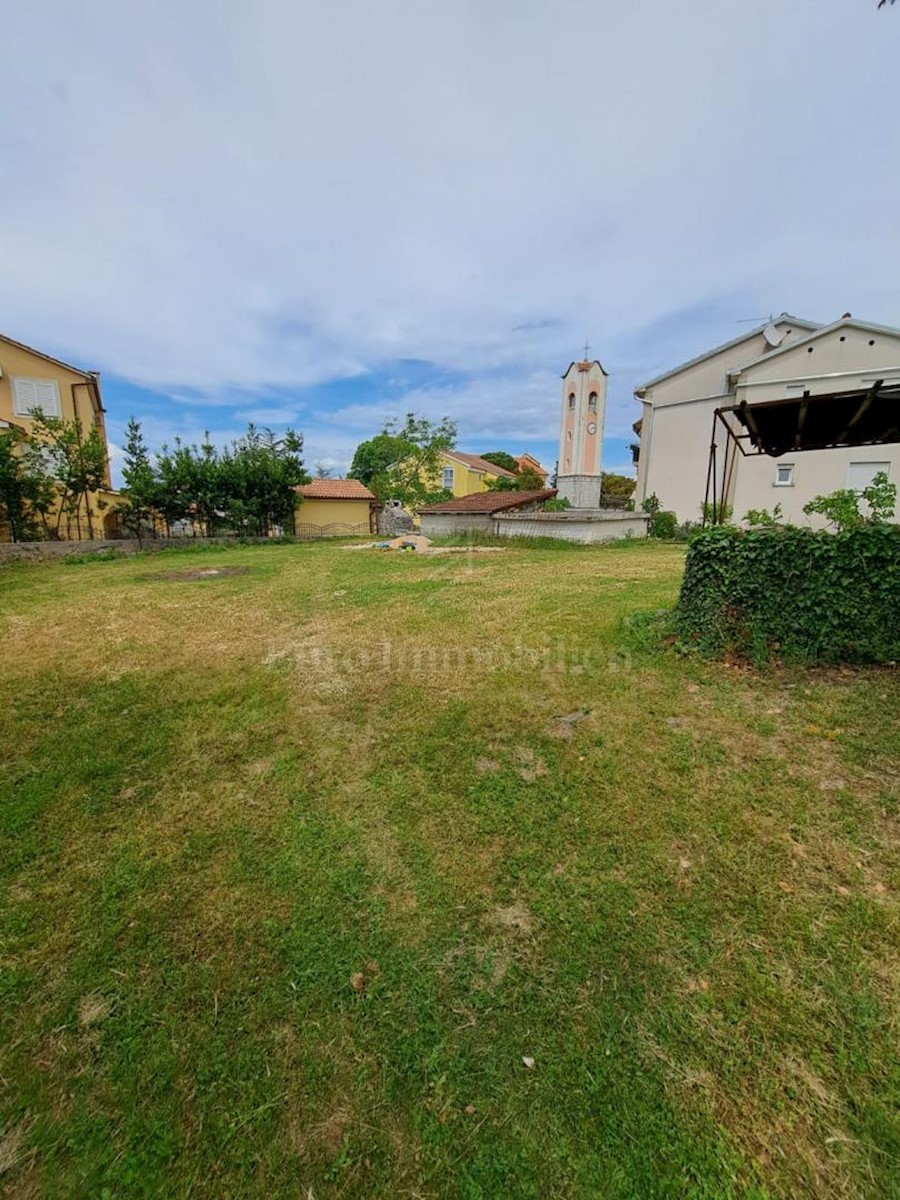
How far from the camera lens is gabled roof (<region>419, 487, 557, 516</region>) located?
18828mm

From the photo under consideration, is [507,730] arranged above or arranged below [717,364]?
below

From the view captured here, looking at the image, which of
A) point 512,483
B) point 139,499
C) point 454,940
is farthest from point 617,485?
point 454,940

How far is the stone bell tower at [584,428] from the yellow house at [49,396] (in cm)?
1888

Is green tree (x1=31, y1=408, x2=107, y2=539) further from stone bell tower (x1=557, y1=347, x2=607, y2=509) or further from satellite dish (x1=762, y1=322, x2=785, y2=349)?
satellite dish (x1=762, y1=322, x2=785, y2=349)

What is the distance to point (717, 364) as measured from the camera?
1906 cm

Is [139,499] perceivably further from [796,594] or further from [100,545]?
[796,594]

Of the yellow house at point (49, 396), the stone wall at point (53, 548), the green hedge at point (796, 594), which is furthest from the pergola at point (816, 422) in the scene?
the yellow house at point (49, 396)

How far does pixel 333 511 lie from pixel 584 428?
13465mm

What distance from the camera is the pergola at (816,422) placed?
411 centimetres

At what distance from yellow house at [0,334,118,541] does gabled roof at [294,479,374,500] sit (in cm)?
836

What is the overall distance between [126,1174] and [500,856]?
64.9 inches

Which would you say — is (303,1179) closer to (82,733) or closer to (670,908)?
(670,908)

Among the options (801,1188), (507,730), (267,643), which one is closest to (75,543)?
(267,643)

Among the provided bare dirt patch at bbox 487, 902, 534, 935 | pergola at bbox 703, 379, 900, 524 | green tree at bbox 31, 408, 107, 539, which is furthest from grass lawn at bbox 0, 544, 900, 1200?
green tree at bbox 31, 408, 107, 539
